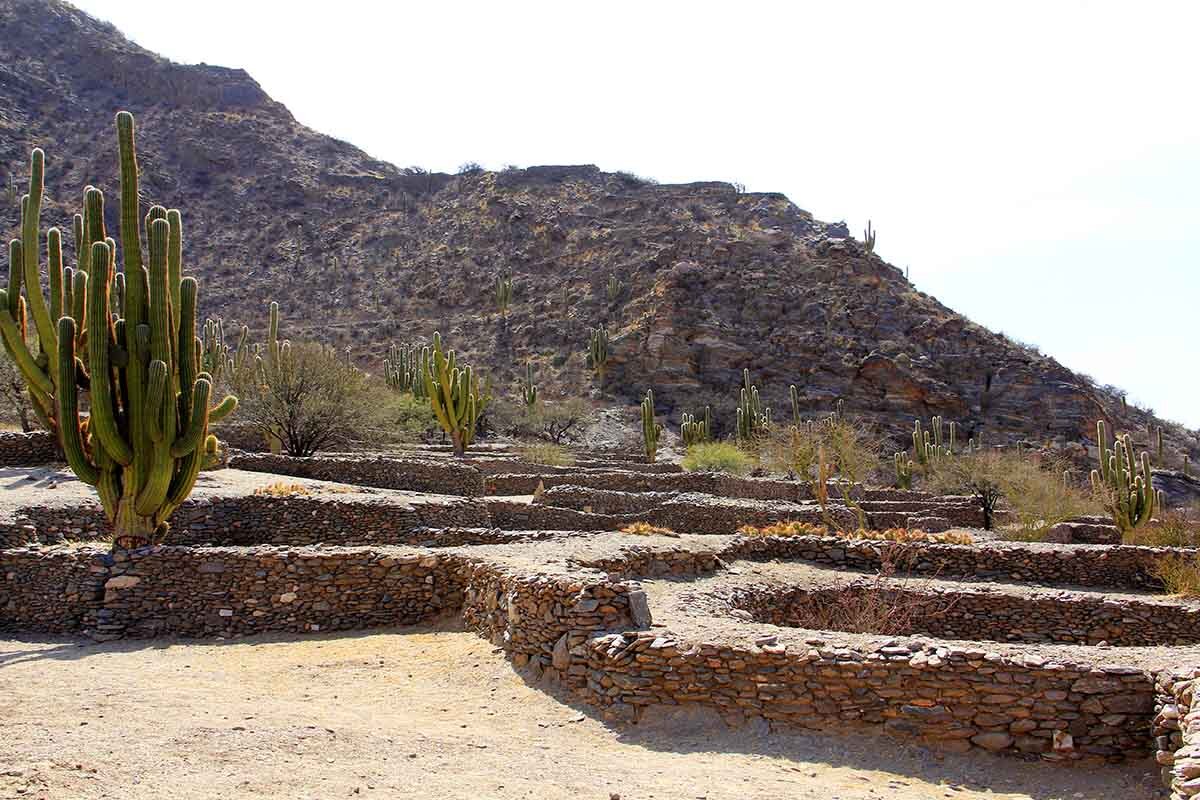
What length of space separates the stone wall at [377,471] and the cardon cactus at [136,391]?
34.1 feet

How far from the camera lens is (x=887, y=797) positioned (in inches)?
273

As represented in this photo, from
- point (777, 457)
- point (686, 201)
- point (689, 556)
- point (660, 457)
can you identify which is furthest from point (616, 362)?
point (689, 556)

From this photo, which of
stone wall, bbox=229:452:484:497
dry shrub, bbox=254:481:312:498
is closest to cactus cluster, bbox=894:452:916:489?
→ stone wall, bbox=229:452:484:497

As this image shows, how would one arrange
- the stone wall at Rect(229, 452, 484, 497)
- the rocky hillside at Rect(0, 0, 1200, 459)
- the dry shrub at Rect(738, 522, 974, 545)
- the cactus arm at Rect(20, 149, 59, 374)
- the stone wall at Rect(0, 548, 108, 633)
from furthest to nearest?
the rocky hillside at Rect(0, 0, 1200, 459) → the stone wall at Rect(229, 452, 484, 497) → the dry shrub at Rect(738, 522, 974, 545) → the cactus arm at Rect(20, 149, 59, 374) → the stone wall at Rect(0, 548, 108, 633)

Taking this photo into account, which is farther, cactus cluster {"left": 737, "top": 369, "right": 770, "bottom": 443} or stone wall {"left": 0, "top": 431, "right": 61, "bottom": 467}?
cactus cluster {"left": 737, "top": 369, "right": 770, "bottom": 443}

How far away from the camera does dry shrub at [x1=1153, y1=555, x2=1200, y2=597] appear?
1393 cm

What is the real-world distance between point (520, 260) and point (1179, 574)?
224 ft

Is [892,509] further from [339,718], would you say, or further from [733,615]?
[339,718]

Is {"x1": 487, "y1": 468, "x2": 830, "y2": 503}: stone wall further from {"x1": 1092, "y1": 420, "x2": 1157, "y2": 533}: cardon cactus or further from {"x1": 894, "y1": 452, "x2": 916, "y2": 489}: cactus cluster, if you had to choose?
{"x1": 894, "y1": 452, "x2": 916, "y2": 489}: cactus cluster

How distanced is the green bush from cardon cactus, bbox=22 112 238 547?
986 inches

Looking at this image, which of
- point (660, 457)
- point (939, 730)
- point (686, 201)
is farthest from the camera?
point (686, 201)

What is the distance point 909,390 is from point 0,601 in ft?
188

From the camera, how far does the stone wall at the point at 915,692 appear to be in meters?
7.79

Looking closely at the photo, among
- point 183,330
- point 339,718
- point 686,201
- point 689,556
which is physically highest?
point 686,201
